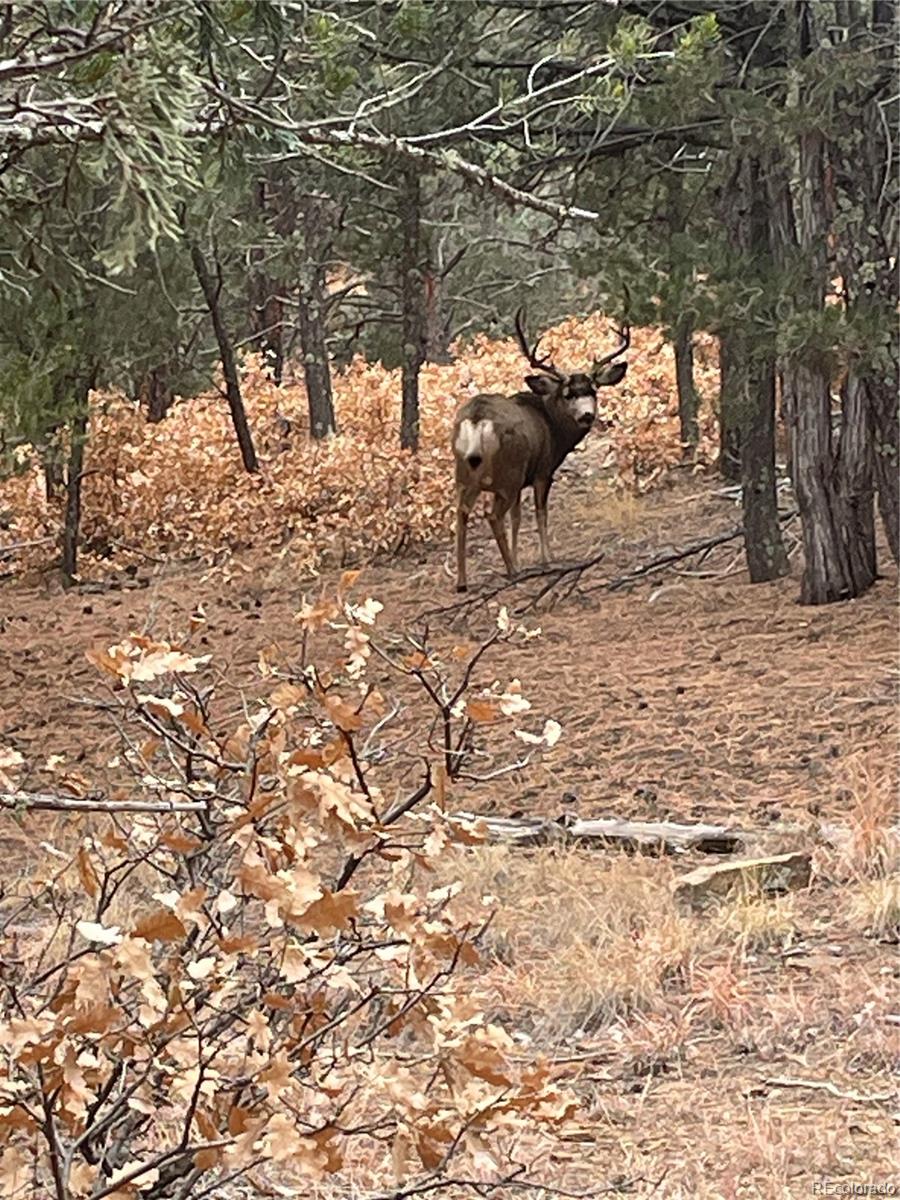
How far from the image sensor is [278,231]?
1895 centimetres

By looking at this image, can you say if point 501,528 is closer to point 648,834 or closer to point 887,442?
point 887,442

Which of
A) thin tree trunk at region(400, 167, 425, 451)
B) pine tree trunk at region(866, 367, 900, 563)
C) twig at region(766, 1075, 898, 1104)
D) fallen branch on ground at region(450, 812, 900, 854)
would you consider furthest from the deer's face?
twig at region(766, 1075, 898, 1104)

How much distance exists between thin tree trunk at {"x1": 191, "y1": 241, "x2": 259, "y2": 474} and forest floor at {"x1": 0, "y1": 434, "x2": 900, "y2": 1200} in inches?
73.3

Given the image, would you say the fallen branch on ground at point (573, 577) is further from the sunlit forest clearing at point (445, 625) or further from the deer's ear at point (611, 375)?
the deer's ear at point (611, 375)

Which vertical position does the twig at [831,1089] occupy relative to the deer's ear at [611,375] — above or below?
below

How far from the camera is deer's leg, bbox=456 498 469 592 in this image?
1277 cm

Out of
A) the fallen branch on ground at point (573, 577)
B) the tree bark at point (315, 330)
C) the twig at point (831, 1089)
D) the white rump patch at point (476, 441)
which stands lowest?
the twig at point (831, 1089)

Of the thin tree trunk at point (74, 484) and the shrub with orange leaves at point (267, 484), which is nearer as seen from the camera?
the thin tree trunk at point (74, 484)

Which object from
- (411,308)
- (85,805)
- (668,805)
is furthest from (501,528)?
(85,805)

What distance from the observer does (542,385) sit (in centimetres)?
1397

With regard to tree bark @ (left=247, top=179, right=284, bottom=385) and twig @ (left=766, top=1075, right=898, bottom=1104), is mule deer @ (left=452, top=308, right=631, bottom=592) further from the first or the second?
twig @ (left=766, top=1075, right=898, bottom=1104)

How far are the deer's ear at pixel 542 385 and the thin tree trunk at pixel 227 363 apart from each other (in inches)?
134

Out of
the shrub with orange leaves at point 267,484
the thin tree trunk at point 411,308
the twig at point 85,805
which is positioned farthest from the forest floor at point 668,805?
the thin tree trunk at point 411,308

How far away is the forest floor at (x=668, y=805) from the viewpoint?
3850 mm
